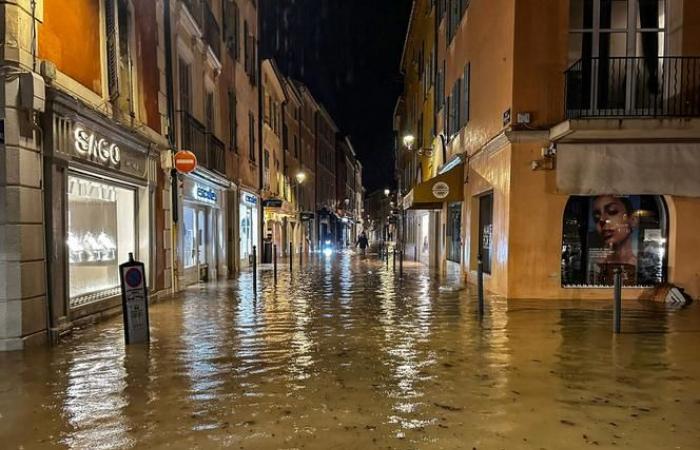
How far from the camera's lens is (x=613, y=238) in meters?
12.2

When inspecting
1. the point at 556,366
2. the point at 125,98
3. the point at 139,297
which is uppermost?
the point at 125,98

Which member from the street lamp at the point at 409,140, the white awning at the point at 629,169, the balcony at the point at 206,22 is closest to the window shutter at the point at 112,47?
the balcony at the point at 206,22

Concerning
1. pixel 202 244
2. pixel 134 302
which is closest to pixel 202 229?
pixel 202 244

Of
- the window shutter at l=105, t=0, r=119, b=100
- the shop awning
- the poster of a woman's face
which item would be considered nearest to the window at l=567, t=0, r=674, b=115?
the poster of a woman's face

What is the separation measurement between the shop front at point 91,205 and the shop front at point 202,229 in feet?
8.82

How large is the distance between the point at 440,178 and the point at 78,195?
434 inches

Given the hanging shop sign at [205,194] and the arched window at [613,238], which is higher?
the hanging shop sign at [205,194]

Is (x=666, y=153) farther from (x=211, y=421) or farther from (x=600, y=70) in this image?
(x=211, y=421)

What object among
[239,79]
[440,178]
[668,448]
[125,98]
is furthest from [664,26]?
[239,79]

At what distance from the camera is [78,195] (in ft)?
30.0

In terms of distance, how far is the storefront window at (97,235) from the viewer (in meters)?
8.94

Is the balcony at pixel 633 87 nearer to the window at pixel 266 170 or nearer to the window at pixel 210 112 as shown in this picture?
the window at pixel 210 112

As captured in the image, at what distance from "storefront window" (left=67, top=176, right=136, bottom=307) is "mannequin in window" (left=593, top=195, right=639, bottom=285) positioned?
1044 cm

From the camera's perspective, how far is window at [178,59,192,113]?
14594 millimetres
